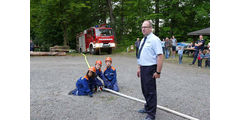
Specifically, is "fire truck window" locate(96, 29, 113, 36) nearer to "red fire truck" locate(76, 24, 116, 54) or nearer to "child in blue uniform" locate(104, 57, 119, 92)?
"red fire truck" locate(76, 24, 116, 54)

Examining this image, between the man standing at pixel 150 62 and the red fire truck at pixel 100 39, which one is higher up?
the red fire truck at pixel 100 39

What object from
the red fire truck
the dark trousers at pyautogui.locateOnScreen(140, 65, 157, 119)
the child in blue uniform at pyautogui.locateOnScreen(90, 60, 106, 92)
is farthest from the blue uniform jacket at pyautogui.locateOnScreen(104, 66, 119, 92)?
the red fire truck

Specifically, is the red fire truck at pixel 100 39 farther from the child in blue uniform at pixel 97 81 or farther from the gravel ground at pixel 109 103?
the child in blue uniform at pixel 97 81

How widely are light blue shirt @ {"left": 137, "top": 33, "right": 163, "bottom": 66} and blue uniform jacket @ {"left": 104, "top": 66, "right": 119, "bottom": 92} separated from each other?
238 cm

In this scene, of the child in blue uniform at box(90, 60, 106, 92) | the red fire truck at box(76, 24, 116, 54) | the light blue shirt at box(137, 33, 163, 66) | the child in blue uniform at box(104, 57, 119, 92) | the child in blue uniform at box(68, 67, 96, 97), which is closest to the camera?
the light blue shirt at box(137, 33, 163, 66)

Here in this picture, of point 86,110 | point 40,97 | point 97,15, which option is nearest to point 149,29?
point 86,110

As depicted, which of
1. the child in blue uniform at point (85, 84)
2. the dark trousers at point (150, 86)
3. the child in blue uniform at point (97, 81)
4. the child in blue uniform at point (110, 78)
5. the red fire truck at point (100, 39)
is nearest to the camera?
the dark trousers at point (150, 86)

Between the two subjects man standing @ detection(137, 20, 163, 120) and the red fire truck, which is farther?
the red fire truck

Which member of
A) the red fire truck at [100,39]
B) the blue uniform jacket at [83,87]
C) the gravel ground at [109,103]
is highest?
the red fire truck at [100,39]

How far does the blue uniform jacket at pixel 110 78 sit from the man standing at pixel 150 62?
7.37 ft

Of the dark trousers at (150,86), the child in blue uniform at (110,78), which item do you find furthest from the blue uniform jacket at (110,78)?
the dark trousers at (150,86)

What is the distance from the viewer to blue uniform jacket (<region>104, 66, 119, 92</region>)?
18.6ft

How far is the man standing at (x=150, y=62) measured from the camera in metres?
3.26

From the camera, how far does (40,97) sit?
16.3 feet
